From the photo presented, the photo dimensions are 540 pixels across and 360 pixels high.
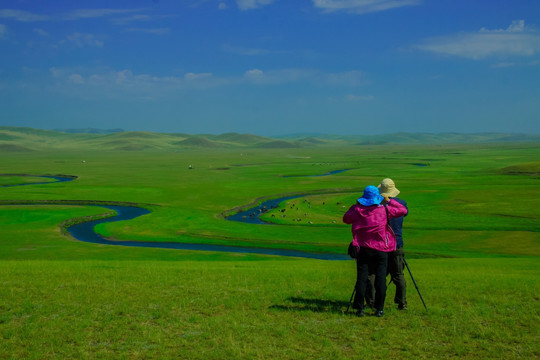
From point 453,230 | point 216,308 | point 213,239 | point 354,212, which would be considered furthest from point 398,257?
point 453,230

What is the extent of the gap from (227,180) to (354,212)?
3842 inches

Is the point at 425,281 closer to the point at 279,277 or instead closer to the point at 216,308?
the point at 279,277

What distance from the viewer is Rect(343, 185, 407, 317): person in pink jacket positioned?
11008 mm

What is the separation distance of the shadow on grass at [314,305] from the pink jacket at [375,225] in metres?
2.10

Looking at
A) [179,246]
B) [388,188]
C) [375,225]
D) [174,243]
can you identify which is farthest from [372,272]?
[174,243]

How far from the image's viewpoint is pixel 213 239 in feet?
155

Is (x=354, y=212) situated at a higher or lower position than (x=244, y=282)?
higher

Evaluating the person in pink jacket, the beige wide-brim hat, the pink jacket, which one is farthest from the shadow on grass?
the beige wide-brim hat

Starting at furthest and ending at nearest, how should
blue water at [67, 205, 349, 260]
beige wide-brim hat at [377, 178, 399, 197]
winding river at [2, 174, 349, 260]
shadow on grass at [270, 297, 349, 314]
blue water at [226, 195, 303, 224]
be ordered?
blue water at [226, 195, 303, 224], winding river at [2, 174, 349, 260], blue water at [67, 205, 349, 260], shadow on grass at [270, 297, 349, 314], beige wide-brim hat at [377, 178, 399, 197]

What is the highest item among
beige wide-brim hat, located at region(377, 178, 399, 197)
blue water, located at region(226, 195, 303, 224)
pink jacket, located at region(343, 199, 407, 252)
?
beige wide-brim hat, located at region(377, 178, 399, 197)

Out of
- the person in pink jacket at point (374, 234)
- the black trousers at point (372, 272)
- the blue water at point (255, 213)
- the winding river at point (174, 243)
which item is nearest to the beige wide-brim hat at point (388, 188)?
the person in pink jacket at point (374, 234)

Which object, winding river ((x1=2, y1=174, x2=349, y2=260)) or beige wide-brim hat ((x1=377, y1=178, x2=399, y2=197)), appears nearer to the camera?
beige wide-brim hat ((x1=377, y1=178, x2=399, y2=197))

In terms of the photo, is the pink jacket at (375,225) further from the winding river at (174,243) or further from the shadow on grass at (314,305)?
the winding river at (174,243)

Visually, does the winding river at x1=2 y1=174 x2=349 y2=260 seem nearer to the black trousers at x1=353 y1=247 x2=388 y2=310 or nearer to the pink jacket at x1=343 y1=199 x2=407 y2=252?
the black trousers at x1=353 y1=247 x2=388 y2=310
